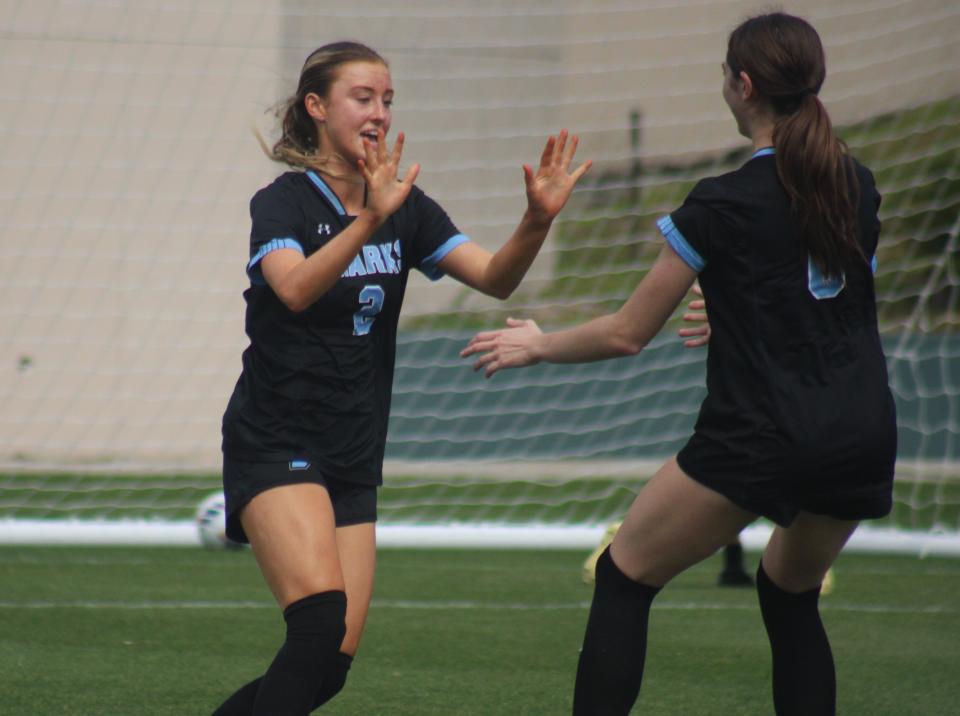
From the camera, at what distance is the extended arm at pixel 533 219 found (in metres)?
3.41

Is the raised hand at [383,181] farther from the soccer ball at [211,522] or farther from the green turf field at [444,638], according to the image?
the soccer ball at [211,522]

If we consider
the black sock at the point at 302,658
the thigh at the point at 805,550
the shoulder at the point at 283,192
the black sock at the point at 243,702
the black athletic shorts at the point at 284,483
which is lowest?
the black sock at the point at 243,702

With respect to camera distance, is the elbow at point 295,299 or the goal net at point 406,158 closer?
the elbow at point 295,299

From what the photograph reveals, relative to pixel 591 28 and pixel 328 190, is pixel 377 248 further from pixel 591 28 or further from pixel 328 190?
pixel 591 28

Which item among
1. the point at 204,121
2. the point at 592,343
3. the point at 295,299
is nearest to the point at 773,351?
the point at 592,343

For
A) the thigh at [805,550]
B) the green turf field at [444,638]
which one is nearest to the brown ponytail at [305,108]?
the thigh at [805,550]

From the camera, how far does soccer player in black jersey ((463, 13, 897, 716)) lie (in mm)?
2994

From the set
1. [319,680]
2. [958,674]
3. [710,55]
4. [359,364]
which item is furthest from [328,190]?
[710,55]

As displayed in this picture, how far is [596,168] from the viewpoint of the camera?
31.8 feet

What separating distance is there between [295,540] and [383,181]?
0.81 m

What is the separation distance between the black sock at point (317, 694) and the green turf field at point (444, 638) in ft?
3.31

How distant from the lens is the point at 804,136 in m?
3.01

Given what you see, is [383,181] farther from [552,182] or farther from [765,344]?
[765,344]

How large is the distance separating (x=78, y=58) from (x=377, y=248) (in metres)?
5.85
